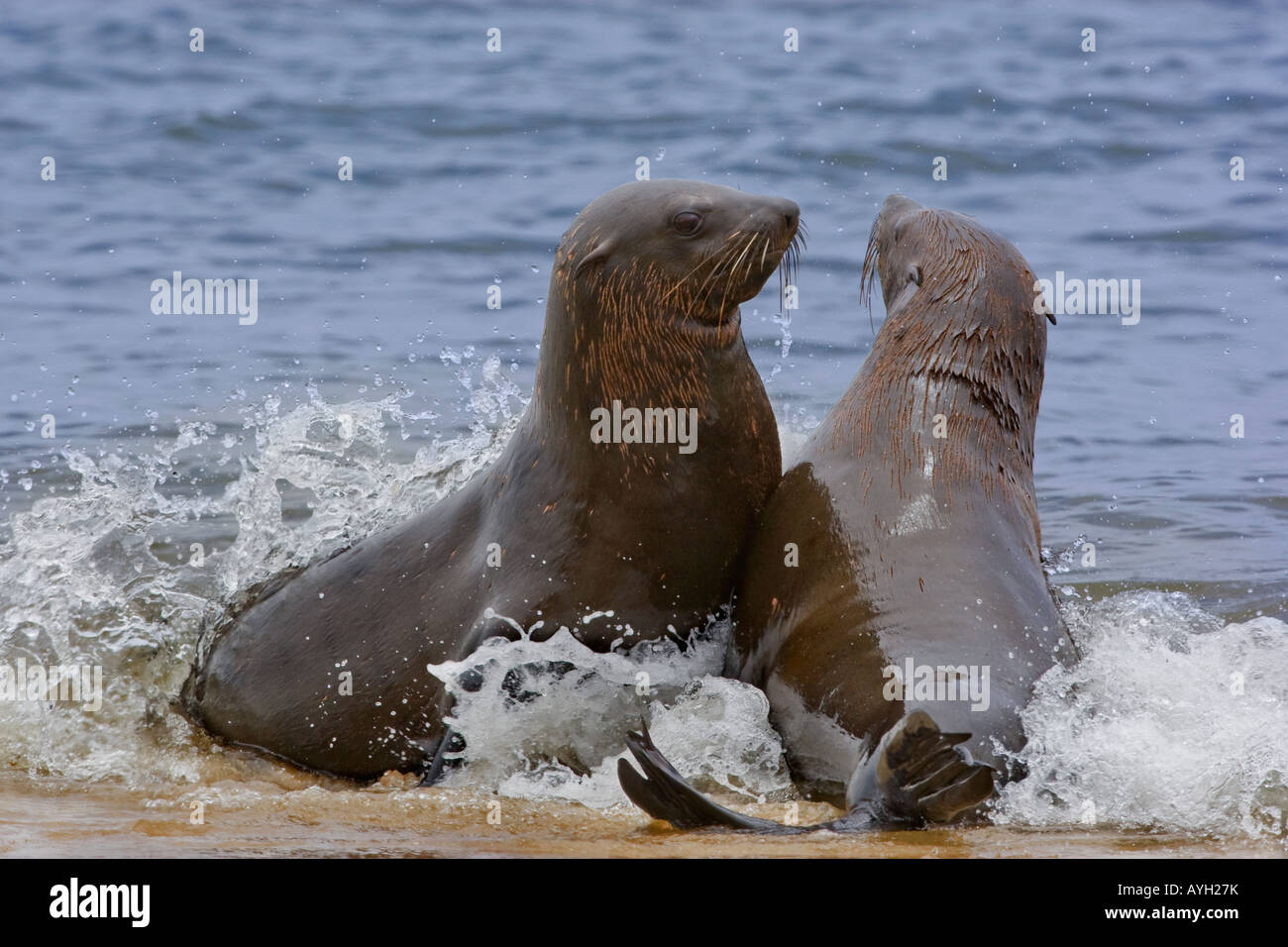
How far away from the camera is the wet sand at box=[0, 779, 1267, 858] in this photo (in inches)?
169

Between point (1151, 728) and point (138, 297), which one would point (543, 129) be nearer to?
point (138, 297)

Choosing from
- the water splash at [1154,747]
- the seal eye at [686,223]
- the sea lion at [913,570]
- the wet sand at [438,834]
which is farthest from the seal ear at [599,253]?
the water splash at [1154,747]

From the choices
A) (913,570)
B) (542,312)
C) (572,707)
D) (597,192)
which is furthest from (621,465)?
(597,192)

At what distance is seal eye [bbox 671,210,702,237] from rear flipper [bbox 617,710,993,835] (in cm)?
205

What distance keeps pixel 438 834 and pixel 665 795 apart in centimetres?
78

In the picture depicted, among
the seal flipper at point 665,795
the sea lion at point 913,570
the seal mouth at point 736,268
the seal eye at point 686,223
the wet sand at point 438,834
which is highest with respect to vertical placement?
the seal eye at point 686,223

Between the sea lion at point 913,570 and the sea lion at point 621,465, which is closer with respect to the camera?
the sea lion at point 913,570

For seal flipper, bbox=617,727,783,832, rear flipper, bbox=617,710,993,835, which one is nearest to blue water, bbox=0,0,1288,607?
rear flipper, bbox=617,710,993,835

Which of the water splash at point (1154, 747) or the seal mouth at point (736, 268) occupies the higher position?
the seal mouth at point (736, 268)

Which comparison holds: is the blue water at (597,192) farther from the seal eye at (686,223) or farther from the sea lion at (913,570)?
the seal eye at (686,223)

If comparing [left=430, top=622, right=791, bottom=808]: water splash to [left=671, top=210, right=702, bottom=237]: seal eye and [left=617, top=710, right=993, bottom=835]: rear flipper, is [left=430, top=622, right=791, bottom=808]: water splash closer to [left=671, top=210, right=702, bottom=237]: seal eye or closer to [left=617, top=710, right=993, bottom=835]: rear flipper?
[left=617, top=710, right=993, bottom=835]: rear flipper

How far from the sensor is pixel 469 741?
5.65 metres

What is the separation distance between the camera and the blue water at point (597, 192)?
10.6 m

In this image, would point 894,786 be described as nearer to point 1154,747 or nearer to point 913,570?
point 913,570
